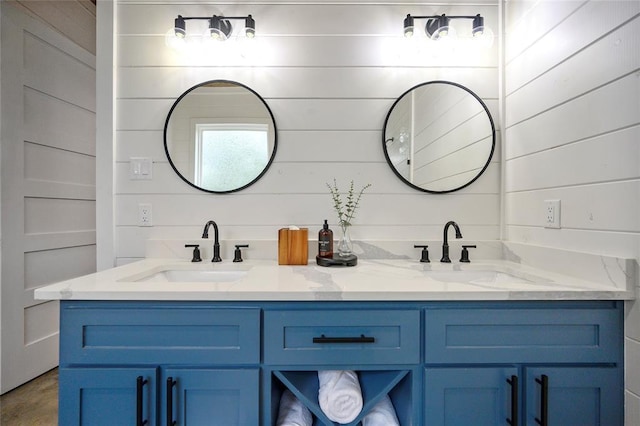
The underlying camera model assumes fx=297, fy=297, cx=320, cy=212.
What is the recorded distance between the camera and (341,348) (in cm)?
94

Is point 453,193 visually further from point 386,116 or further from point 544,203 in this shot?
point 386,116

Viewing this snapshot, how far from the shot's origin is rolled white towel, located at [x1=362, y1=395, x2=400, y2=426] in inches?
40.8

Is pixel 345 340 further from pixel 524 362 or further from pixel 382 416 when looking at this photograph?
pixel 524 362

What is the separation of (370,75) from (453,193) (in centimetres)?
76

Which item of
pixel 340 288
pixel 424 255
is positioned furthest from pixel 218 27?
pixel 424 255

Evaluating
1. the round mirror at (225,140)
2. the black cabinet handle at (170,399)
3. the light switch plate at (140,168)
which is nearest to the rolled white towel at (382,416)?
the black cabinet handle at (170,399)

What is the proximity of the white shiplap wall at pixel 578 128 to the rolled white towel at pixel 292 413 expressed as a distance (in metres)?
1.03

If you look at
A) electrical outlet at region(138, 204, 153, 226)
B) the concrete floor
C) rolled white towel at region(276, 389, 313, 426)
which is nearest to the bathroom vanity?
rolled white towel at region(276, 389, 313, 426)

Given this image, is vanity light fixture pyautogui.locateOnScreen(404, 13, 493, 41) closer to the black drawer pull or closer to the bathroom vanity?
the bathroom vanity

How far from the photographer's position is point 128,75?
1560mm

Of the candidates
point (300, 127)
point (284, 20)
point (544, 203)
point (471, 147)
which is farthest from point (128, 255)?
point (544, 203)

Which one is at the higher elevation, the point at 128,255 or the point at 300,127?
the point at 300,127

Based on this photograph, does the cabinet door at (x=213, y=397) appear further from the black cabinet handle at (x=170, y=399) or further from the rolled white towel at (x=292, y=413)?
the rolled white towel at (x=292, y=413)

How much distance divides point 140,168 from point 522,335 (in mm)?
1812
